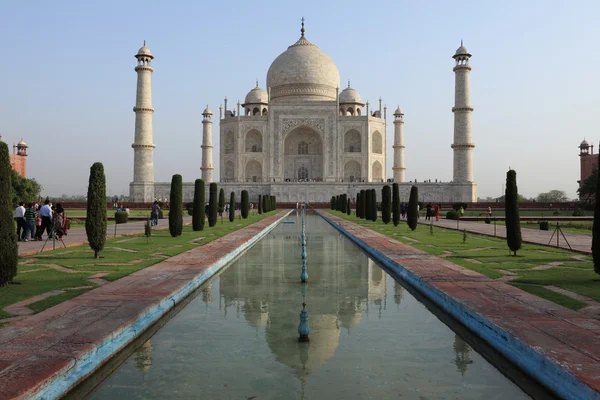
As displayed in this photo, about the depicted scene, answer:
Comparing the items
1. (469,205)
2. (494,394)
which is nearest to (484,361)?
(494,394)

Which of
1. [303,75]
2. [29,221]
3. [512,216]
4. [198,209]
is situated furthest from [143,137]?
[512,216]

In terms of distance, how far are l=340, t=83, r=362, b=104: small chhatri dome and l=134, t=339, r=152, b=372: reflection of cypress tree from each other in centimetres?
4048

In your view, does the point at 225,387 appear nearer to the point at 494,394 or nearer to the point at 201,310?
the point at 494,394

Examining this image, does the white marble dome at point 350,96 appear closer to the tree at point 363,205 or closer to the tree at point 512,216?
the tree at point 363,205

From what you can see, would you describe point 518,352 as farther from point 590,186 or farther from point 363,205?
point 590,186

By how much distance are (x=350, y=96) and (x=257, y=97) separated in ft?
24.8

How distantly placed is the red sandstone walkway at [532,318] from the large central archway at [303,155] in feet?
113

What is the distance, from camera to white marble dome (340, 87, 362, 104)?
42750 millimetres

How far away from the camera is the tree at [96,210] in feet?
24.4

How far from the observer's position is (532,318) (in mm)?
3688

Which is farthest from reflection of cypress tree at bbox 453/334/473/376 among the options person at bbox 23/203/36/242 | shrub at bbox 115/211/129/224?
shrub at bbox 115/211/129/224

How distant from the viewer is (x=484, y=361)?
3258mm

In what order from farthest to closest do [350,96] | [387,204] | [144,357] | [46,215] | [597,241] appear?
1. [350,96]
2. [387,204]
3. [46,215]
4. [597,241]
5. [144,357]

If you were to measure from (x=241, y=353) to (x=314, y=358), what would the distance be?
0.47m
